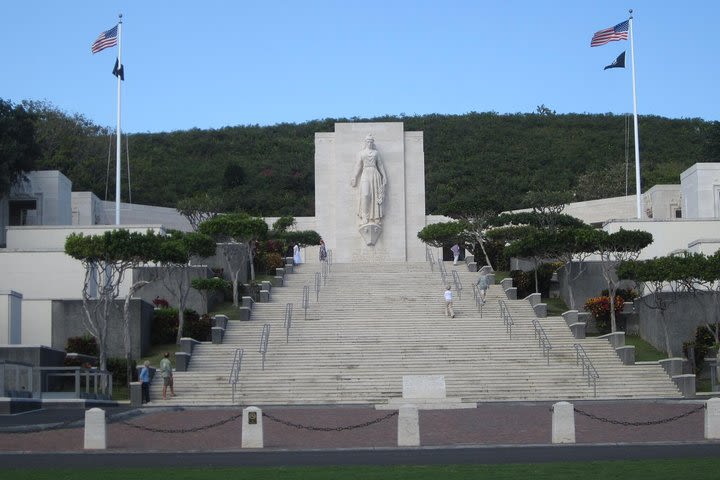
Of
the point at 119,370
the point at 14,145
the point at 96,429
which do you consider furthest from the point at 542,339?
the point at 14,145

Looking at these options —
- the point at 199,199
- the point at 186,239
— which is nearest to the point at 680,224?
the point at 186,239

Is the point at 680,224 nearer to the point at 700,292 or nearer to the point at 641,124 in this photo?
the point at 700,292

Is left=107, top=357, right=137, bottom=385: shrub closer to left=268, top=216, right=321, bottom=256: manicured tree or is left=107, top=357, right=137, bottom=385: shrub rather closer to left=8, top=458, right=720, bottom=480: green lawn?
left=8, top=458, right=720, bottom=480: green lawn

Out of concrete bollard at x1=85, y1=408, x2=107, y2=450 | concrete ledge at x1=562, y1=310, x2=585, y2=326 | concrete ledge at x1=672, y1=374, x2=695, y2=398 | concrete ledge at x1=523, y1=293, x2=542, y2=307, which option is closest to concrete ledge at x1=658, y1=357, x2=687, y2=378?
concrete ledge at x1=672, y1=374, x2=695, y2=398

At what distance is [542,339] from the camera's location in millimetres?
37406

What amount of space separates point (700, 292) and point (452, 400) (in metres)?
11.8

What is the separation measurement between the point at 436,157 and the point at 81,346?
215 ft

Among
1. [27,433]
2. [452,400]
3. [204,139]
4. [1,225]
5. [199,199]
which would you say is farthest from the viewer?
[204,139]

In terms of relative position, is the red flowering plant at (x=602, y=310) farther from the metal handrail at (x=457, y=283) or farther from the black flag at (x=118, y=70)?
the black flag at (x=118, y=70)

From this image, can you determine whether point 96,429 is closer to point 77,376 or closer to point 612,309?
point 77,376

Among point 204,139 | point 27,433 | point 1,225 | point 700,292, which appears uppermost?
point 204,139

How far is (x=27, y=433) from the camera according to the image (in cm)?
2445

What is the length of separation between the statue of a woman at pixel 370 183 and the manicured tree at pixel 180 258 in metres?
12.3

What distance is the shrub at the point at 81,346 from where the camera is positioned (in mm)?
37969
